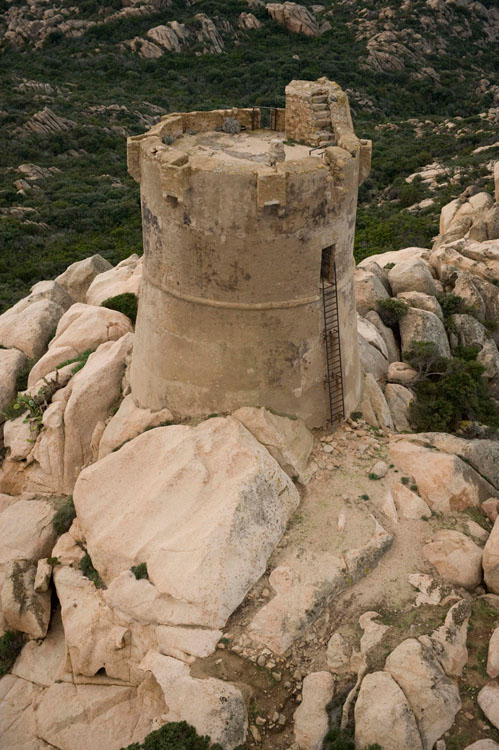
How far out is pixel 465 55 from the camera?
226 ft

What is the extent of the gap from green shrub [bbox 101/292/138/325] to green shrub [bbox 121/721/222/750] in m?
12.5

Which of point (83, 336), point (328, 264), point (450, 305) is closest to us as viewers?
point (328, 264)

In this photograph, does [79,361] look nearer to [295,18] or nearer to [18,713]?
[18,713]

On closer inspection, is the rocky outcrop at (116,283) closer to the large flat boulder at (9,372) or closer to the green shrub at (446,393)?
the large flat boulder at (9,372)

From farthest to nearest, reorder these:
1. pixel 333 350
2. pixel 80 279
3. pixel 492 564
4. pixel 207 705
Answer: pixel 80 279
pixel 333 350
pixel 492 564
pixel 207 705

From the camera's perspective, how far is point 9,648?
43.8ft

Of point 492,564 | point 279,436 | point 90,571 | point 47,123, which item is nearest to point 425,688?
point 492,564

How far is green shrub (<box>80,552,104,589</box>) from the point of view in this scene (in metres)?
13.0

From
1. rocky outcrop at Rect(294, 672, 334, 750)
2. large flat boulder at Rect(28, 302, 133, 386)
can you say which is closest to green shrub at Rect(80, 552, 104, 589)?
rocky outcrop at Rect(294, 672, 334, 750)

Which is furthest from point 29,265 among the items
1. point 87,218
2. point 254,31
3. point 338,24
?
point 338,24

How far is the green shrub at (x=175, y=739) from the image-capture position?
33.3 ft

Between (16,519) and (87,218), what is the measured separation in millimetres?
28789

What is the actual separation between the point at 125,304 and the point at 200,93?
45691 millimetres

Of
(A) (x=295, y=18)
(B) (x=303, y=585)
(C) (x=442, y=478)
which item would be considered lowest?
(B) (x=303, y=585)
